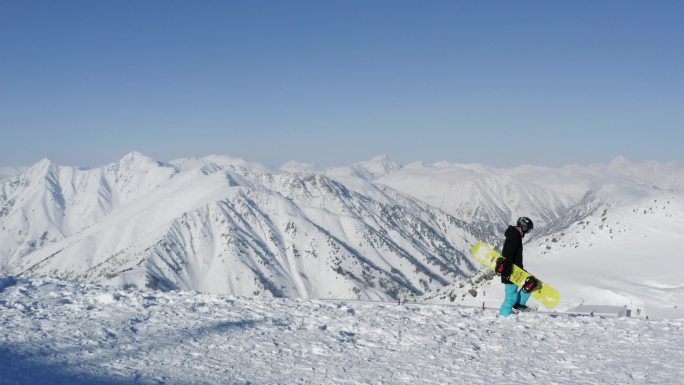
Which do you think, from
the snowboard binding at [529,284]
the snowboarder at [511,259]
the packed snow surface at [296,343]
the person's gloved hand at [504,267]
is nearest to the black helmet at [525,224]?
the snowboarder at [511,259]

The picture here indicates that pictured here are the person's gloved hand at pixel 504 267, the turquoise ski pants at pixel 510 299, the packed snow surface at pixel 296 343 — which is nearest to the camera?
the packed snow surface at pixel 296 343

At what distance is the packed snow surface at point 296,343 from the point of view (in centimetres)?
877

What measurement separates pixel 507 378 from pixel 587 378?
1.49 meters

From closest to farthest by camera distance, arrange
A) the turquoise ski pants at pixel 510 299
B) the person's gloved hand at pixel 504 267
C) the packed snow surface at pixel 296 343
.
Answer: the packed snow surface at pixel 296 343 → the person's gloved hand at pixel 504 267 → the turquoise ski pants at pixel 510 299

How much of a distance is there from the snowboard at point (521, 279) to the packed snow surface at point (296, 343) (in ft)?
2.54

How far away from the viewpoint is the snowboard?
48.1 ft

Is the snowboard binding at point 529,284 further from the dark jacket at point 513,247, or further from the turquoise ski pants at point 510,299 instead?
the dark jacket at point 513,247

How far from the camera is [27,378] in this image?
25.3 ft

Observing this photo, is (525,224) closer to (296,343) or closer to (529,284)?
(529,284)

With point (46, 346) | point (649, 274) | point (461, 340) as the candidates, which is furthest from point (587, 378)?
point (649, 274)

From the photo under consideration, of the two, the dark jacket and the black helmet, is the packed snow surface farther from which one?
the black helmet

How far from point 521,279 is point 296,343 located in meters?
7.24

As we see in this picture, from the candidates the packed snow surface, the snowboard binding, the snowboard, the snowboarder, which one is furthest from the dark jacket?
the packed snow surface

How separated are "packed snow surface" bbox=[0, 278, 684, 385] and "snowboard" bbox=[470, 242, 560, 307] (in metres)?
0.78
